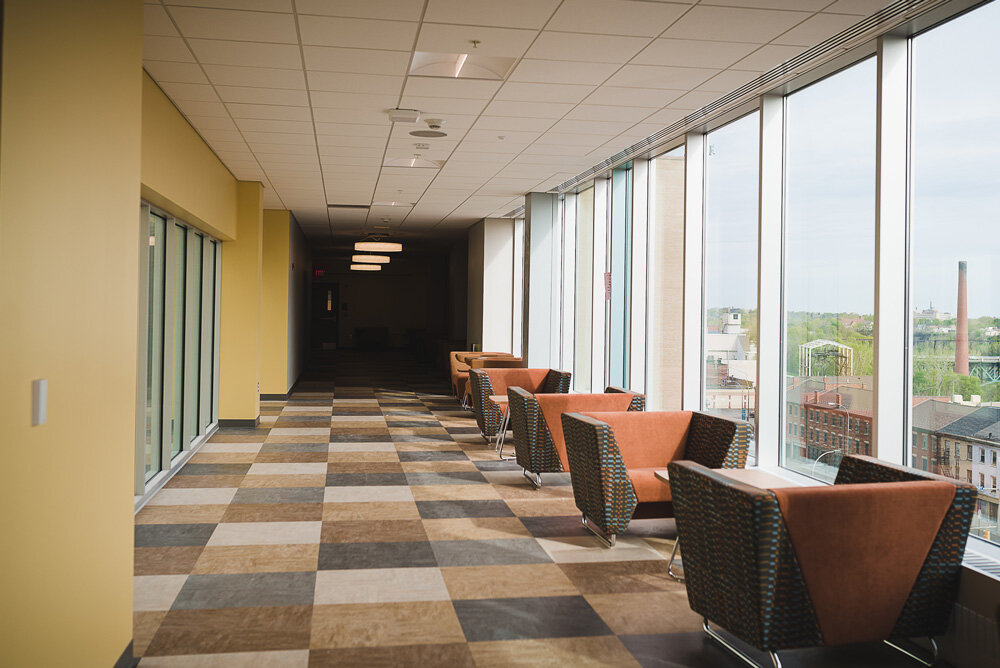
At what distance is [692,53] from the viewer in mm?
5137

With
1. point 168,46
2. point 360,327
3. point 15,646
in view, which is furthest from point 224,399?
point 360,327

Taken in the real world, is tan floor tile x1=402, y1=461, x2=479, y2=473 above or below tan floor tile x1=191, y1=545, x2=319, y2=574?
above

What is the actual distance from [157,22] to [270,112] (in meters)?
2.15

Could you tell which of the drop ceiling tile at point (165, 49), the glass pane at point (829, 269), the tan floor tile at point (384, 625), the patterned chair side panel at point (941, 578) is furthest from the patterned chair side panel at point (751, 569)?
the drop ceiling tile at point (165, 49)

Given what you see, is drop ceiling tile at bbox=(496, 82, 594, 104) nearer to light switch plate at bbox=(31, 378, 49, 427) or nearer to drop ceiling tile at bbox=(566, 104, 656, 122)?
drop ceiling tile at bbox=(566, 104, 656, 122)

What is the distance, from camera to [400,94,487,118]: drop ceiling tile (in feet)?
20.7

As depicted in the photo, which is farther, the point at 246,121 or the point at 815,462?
the point at 246,121

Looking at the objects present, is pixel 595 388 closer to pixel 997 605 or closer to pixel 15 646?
pixel 997 605

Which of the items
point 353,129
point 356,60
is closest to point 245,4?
point 356,60

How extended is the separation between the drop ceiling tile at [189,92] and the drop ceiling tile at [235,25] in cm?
119

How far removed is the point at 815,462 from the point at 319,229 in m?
14.3

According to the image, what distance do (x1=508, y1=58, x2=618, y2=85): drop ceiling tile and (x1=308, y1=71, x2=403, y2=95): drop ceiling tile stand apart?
3.06 feet

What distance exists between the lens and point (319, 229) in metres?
18.1

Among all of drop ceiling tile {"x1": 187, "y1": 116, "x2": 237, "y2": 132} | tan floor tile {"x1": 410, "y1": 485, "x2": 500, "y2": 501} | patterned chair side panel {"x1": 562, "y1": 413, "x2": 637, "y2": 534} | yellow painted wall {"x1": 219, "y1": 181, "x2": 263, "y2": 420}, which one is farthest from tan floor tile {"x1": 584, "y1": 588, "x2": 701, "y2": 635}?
yellow painted wall {"x1": 219, "y1": 181, "x2": 263, "y2": 420}
